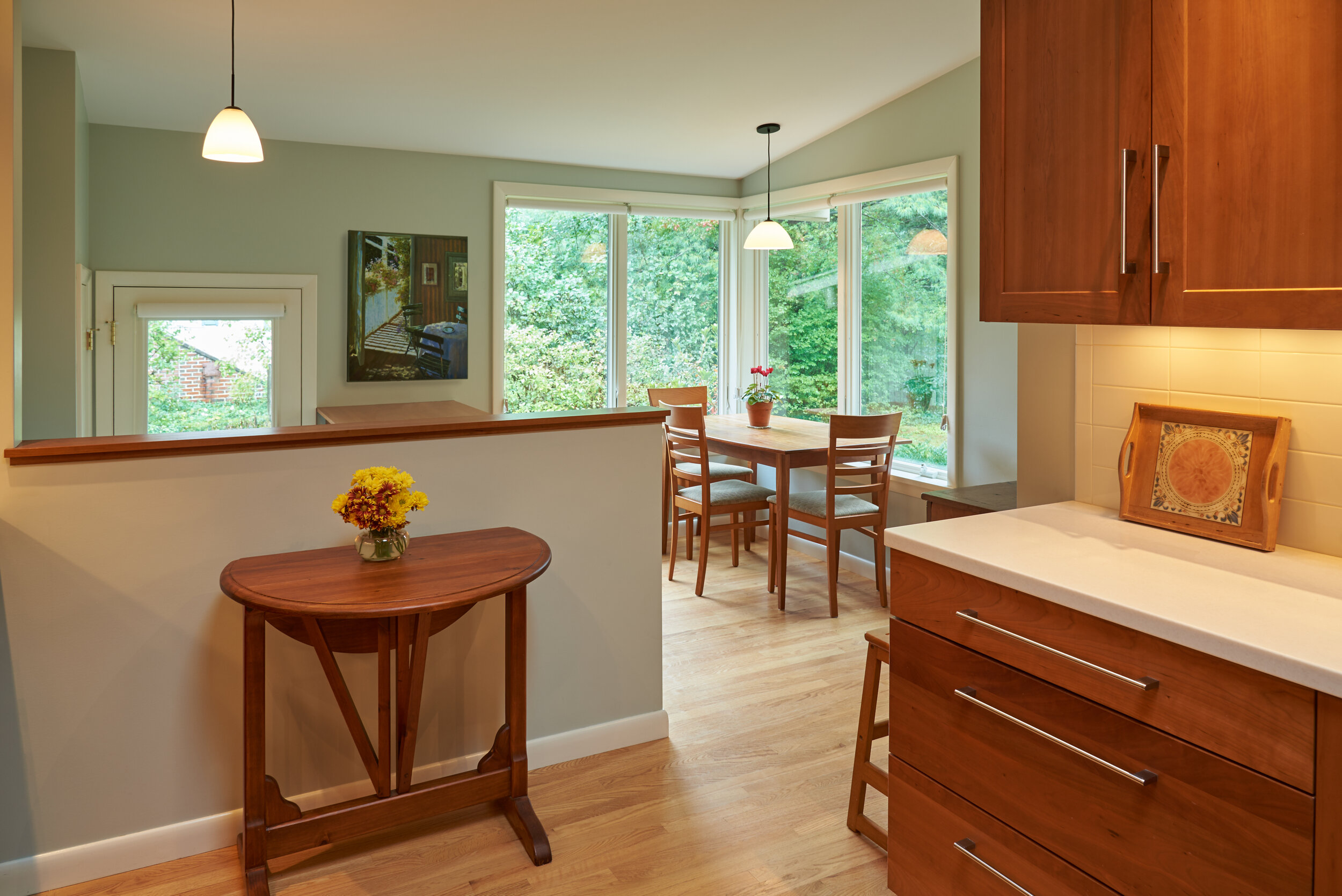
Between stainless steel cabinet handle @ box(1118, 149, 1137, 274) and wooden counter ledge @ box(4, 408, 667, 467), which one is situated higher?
stainless steel cabinet handle @ box(1118, 149, 1137, 274)

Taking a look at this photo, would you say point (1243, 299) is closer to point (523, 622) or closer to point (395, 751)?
point (523, 622)

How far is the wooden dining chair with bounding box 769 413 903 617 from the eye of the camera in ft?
13.4

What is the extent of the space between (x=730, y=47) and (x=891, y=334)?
1.84m

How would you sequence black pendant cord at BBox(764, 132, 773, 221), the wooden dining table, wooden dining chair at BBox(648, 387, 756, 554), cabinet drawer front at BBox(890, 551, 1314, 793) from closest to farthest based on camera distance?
cabinet drawer front at BBox(890, 551, 1314, 793) → the wooden dining table → wooden dining chair at BBox(648, 387, 756, 554) → black pendant cord at BBox(764, 132, 773, 221)

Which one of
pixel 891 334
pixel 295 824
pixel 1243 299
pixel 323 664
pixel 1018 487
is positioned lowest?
pixel 295 824

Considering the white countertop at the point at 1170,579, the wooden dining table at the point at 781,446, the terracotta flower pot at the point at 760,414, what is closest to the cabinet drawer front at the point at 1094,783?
the white countertop at the point at 1170,579

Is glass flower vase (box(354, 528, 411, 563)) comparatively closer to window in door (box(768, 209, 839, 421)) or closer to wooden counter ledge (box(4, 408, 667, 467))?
wooden counter ledge (box(4, 408, 667, 467))

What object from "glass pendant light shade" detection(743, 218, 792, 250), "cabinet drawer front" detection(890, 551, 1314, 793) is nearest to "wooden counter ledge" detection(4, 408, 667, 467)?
"cabinet drawer front" detection(890, 551, 1314, 793)

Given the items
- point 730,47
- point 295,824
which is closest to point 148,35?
point 730,47

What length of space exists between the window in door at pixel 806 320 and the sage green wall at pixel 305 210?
55.9 inches

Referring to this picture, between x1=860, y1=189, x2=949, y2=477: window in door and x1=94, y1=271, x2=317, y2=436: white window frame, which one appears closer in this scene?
x1=94, y1=271, x2=317, y2=436: white window frame

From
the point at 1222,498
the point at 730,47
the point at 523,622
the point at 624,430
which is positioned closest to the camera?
the point at 1222,498

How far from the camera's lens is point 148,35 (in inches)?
123

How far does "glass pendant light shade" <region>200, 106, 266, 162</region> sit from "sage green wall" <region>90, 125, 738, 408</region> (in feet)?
5.87
